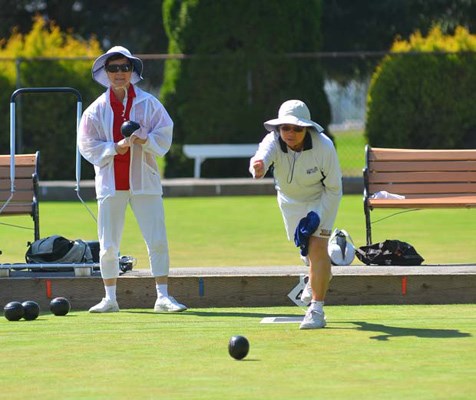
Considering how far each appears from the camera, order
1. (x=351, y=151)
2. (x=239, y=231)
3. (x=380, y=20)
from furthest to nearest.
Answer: (x=380, y=20), (x=351, y=151), (x=239, y=231)

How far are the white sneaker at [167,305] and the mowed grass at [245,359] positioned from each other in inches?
4.9

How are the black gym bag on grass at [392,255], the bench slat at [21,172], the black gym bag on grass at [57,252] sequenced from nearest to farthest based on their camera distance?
the black gym bag on grass at [57,252], the black gym bag on grass at [392,255], the bench slat at [21,172]

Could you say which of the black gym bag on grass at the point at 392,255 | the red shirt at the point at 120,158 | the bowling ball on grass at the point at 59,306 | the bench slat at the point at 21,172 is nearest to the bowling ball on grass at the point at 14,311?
the bowling ball on grass at the point at 59,306

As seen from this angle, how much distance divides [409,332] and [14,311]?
2390 mm

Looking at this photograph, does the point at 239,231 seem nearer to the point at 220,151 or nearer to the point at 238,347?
the point at 220,151

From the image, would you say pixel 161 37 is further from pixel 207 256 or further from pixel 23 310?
pixel 23 310

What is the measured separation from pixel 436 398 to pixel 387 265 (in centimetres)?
407

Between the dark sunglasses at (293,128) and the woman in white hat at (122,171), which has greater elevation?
the dark sunglasses at (293,128)

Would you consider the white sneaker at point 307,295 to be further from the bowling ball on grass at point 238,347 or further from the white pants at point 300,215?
the bowling ball on grass at point 238,347

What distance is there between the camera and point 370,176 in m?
10.7

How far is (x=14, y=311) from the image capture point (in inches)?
328

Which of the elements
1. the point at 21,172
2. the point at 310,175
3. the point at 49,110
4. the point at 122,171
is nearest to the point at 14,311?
the point at 122,171

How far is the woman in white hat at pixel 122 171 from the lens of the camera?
344 inches

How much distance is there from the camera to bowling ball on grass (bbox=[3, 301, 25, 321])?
8.35 metres
